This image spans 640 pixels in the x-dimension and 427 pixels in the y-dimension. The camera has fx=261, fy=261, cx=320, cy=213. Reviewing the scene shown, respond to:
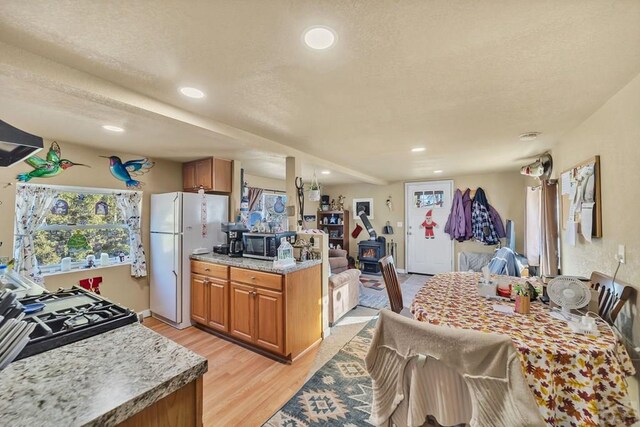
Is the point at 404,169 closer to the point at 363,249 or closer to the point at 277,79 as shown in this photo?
the point at 363,249

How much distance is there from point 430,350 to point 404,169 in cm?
404

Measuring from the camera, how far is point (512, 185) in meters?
5.01

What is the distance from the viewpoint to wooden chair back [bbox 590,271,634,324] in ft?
5.01

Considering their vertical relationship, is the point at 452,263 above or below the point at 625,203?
below

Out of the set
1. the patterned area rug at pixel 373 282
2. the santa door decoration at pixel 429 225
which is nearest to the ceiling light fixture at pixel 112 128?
the patterned area rug at pixel 373 282

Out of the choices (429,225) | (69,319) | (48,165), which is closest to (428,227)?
(429,225)

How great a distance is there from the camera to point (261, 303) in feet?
8.38

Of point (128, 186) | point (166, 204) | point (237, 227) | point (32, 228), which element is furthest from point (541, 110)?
point (32, 228)

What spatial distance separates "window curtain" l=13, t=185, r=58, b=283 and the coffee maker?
183 centimetres

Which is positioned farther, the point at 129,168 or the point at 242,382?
the point at 129,168

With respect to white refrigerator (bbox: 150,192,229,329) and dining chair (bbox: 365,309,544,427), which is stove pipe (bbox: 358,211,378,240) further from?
dining chair (bbox: 365,309,544,427)

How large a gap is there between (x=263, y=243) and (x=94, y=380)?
2.15 meters

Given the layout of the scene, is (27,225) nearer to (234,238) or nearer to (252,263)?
(234,238)

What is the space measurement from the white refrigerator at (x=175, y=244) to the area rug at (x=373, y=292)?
2447 millimetres
